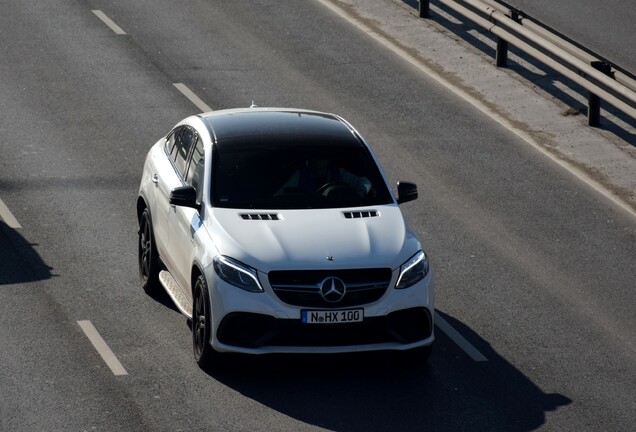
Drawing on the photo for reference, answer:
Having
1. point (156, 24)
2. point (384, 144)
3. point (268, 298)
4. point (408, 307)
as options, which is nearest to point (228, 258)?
point (268, 298)

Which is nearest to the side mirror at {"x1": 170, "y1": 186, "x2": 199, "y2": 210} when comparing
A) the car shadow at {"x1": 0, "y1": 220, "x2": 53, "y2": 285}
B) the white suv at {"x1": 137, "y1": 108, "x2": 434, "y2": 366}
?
the white suv at {"x1": 137, "y1": 108, "x2": 434, "y2": 366}

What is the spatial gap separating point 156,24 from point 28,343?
1214 centimetres

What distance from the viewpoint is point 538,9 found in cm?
2334

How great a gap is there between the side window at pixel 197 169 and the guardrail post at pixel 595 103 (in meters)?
7.94

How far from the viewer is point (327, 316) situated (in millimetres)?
10141

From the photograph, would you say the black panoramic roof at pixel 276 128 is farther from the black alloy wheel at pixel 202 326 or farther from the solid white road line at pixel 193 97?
the solid white road line at pixel 193 97

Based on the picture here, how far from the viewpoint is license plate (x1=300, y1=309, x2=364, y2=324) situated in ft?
33.2

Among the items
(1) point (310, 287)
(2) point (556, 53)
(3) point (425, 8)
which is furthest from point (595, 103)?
(1) point (310, 287)

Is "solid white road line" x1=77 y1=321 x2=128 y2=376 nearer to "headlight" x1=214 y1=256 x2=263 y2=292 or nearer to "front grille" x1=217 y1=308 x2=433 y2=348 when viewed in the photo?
"front grille" x1=217 y1=308 x2=433 y2=348

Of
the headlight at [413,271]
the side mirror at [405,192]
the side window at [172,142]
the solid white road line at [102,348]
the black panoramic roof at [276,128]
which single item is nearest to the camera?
the headlight at [413,271]

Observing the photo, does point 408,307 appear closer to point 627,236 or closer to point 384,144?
point 627,236

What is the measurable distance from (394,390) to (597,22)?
45.7 ft

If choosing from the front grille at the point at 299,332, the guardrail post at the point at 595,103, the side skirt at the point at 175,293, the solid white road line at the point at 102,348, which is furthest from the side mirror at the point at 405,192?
the guardrail post at the point at 595,103

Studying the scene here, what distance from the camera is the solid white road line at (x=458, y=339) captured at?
11.2 metres
